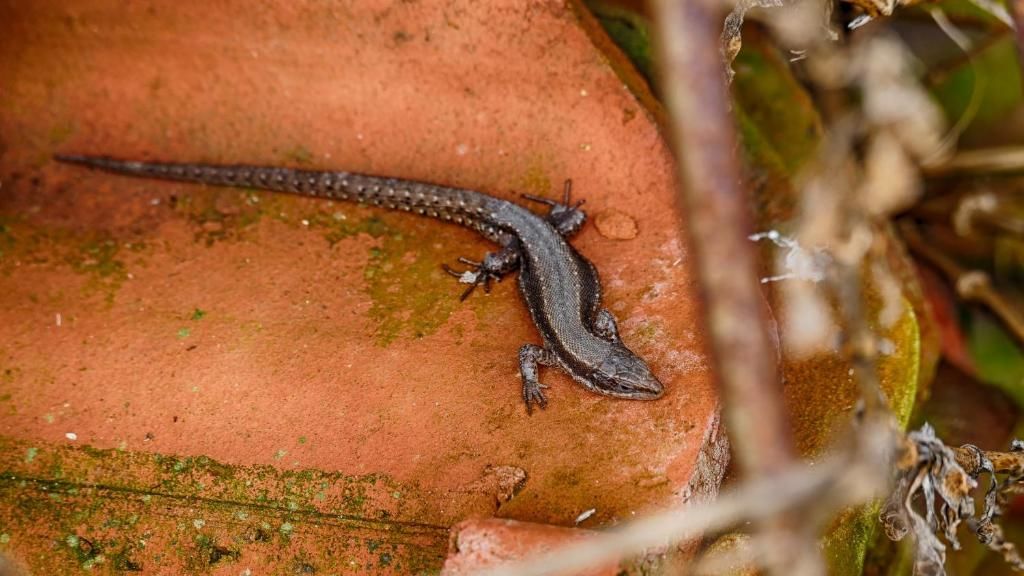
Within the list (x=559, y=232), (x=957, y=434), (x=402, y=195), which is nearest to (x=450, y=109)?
(x=402, y=195)

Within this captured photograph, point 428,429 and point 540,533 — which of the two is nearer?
point 540,533

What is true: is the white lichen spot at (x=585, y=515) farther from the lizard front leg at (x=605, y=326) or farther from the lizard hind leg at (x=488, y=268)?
the lizard hind leg at (x=488, y=268)

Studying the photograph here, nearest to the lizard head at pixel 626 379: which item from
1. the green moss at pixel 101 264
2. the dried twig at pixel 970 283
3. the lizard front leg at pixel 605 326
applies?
the lizard front leg at pixel 605 326

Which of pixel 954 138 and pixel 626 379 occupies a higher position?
pixel 626 379

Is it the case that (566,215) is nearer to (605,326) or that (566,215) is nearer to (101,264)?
(605,326)

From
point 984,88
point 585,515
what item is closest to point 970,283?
point 984,88

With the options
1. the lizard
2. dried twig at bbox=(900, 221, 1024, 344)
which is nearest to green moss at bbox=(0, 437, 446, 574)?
the lizard

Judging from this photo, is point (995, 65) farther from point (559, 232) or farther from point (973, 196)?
point (559, 232)
